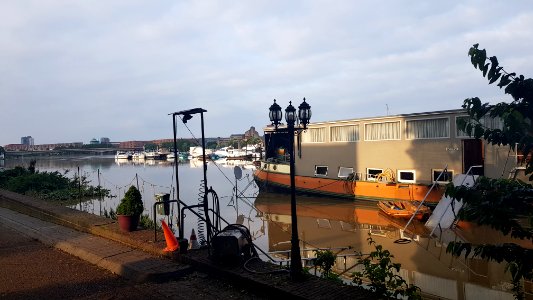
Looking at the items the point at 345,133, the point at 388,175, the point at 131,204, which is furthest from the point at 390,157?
the point at 131,204

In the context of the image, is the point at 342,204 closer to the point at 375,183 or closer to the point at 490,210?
the point at 375,183

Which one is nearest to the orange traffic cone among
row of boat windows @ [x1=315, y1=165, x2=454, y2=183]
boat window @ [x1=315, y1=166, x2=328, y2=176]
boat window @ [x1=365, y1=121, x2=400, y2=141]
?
row of boat windows @ [x1=315, y1=165, x2=454, y2=183]

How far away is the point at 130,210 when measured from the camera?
860cm

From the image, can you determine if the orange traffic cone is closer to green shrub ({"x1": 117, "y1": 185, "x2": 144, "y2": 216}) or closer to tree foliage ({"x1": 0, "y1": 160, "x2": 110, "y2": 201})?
green shrub ({"x1": 117, "y1": 185, "x2": 144, "y2": 216})

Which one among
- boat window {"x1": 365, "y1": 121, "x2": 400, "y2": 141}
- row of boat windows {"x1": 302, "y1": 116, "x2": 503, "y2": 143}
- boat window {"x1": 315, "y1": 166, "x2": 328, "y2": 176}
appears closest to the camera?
row of boat windows {"x1": 302, "y1": 116, "x2": 503, "y2": 143}

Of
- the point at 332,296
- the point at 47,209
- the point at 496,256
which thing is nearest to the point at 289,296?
the point at 332,296

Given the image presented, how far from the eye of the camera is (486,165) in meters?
18.8

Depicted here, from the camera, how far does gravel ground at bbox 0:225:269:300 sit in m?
5.53

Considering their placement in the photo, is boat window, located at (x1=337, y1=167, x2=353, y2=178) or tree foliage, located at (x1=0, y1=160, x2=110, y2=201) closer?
tree foliage, located at (x1=0, y1=160, x2=110, y2=201)

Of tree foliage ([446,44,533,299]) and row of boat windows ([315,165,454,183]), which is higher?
tree foliage ([446,44,533,299])

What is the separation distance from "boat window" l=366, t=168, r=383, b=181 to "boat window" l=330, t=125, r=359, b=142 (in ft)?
6.83

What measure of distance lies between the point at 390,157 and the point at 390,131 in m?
1.46

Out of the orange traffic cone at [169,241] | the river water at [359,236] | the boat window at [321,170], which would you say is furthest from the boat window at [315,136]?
the orange traffic cone at [169,241]

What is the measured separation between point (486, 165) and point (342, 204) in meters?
7.69
